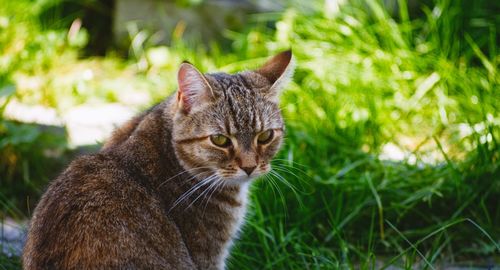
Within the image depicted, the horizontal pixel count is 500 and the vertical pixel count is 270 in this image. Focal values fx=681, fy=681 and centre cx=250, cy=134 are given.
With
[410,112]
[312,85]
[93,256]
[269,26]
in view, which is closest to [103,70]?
[269,26]

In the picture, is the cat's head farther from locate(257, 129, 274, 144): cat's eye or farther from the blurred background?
the blurred background

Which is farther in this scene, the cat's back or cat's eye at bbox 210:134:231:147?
cat's eye at bbox 210:134:231:147

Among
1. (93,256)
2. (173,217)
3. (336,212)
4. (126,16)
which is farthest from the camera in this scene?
(126,16)

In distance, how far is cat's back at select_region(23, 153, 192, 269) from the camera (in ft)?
6.98

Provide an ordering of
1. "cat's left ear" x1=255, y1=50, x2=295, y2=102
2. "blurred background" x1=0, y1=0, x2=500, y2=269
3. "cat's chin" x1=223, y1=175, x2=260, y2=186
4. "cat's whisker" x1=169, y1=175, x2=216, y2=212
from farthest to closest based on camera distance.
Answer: "blurred background" x1=0, y1=0, x2=500, y2=269
"cat's left ear" x1=255, y1=50, x2=295, y2=102
"cat's chin" x1=223, y1=175, x2=260, y2=186
"cat's whisker" x1=169, y1=175, x2=216, y2=212

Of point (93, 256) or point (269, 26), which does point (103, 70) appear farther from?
point (93, 256)

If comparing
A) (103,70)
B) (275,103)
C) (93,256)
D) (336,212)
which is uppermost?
(275,103)

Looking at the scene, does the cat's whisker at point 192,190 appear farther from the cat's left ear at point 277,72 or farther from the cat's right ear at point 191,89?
the cat's left ear at point 277,72

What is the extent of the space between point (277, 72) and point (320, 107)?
1194mm

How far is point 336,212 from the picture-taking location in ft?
10.3

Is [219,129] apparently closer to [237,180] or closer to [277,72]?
[237,180]

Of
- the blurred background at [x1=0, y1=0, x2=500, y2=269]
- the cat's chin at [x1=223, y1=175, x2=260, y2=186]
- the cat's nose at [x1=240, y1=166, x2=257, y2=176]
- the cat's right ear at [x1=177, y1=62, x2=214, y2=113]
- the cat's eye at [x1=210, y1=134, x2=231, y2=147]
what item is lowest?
the blurred background at [x1=0, y1=0, x2=500, y2=269]

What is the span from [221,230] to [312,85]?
6.00ft

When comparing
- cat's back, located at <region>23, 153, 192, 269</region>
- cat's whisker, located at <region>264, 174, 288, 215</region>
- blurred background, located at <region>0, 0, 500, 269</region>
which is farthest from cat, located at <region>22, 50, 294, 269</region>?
blurred background, located at <region>0, 0, 500, 269</region>
